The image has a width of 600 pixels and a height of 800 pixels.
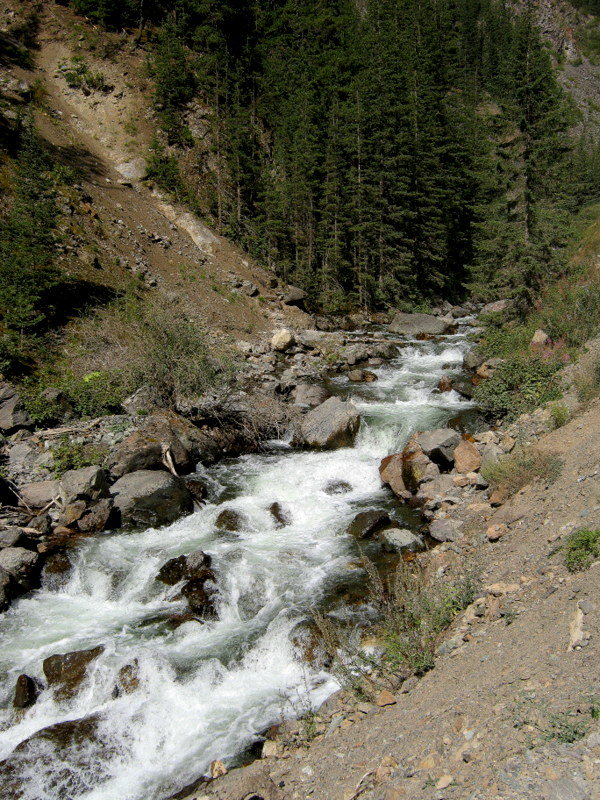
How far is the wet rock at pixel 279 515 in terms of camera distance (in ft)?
37.8

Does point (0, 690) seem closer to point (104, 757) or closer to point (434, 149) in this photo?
point (104, 757)

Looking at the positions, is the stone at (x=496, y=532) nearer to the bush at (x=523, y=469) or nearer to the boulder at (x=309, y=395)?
the bush at (x=523, y=469)

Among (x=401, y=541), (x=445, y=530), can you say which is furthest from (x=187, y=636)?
(x=445, y=530)

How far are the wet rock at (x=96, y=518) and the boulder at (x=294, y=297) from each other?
67.1ft

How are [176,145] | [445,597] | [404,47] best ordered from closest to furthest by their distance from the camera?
[445,597], [176,145], [404,47]

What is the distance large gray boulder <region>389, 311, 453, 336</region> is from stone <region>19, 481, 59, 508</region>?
21364 millimetres

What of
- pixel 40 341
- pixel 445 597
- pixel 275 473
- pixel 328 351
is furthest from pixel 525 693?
pixel 328 351

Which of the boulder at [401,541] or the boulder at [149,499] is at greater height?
the boulder at [401,541]

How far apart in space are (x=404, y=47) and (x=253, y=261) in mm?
24715

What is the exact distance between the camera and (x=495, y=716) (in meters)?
4.11

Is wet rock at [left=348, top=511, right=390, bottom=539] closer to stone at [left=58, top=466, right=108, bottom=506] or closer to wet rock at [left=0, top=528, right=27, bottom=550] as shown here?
stone at [left=58, top=466, right=108, bottom=506]

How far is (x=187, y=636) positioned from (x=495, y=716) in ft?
17.7

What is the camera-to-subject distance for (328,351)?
24141 millimetres

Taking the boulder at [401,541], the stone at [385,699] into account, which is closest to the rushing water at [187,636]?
the boulder at [401,541]
